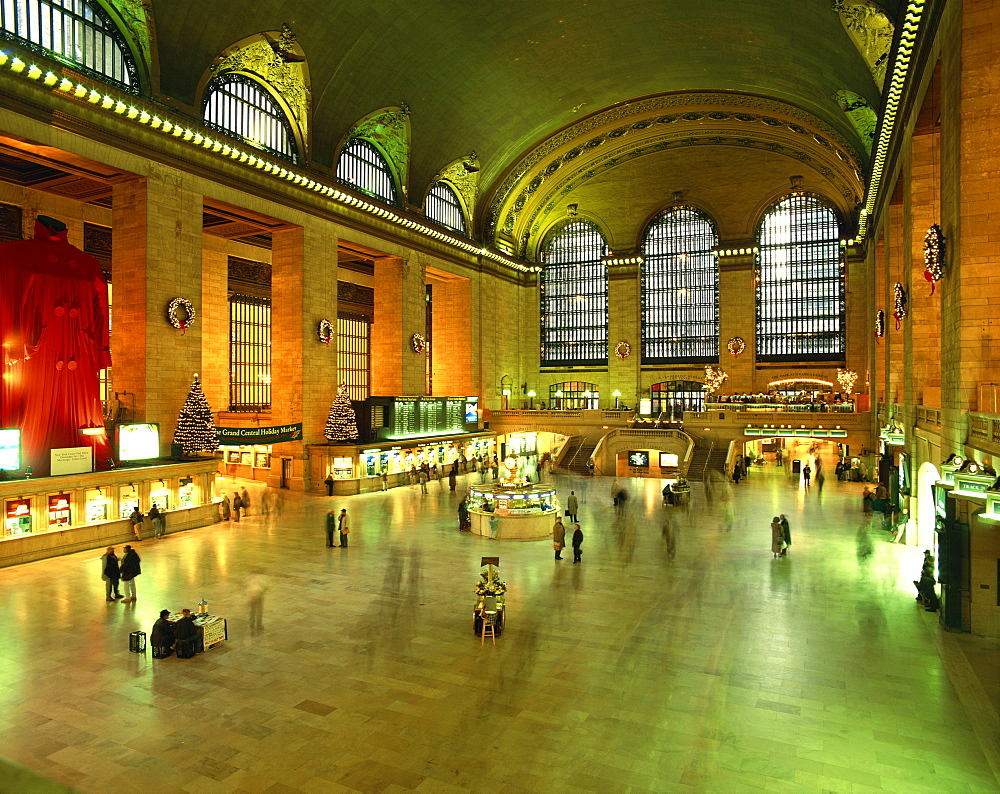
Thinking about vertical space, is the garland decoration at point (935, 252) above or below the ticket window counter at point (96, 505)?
→ above

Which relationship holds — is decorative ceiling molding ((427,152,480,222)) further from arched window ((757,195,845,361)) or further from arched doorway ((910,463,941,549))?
arched doorway ((910,463,941,549))

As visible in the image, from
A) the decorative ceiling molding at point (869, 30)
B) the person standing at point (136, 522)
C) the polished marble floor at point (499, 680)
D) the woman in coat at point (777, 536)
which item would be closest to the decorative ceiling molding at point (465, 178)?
the decorative ceiling molding at point (869, 30)

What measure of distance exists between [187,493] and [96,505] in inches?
110

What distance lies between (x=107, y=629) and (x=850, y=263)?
42365mm

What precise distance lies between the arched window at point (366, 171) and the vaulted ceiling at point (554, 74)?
126 centimetres

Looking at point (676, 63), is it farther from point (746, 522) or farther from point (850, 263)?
point (746, 522)

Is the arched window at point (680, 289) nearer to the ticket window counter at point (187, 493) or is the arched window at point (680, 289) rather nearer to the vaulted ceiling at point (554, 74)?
the vaulted ceiling at point (554, 74)

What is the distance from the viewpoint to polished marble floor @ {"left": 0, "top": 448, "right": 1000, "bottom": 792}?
6715 millimetres

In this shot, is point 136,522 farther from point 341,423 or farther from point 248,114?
point 248,114

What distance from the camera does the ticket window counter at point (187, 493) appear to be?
1920 cm

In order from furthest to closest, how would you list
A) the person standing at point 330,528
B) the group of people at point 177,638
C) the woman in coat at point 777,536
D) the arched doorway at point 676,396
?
the arched doorway at point 676,396, the person standing at point 330,528, the woman in coat at point 777,536, the group of people at point 177,638

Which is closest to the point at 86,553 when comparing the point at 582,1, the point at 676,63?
the point at 582,1

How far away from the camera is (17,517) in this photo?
15.2 m

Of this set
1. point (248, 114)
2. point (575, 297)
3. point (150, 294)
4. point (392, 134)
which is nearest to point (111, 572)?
point (150, 294)
